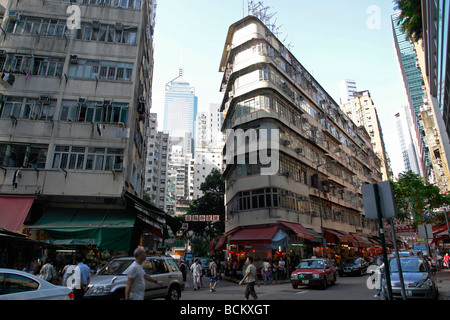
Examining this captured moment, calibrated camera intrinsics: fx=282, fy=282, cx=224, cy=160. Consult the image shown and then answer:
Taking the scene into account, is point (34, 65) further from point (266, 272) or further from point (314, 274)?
point (314, 274)

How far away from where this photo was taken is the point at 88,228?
1441 cm

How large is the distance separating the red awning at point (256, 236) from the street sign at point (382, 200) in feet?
54.5

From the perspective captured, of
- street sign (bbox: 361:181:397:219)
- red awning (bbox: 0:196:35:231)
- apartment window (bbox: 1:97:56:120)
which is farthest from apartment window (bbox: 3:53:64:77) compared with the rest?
street sign (bbox: 361:181:397:219)

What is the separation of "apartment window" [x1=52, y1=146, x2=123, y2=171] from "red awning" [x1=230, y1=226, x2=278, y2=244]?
39.8ft

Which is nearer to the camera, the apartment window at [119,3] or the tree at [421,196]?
the apartment window at [119,3]

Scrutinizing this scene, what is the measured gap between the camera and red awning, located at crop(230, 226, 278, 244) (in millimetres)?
22859

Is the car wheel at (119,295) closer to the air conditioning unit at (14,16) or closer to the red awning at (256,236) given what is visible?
the red awning at (256,236)

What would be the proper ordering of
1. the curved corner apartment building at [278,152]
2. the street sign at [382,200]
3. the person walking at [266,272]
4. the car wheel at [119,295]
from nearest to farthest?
the street sign at [382,200] < the car wheel at [119,295] < the person walking at [266,272] < the curved corner apartment building at [278,152]

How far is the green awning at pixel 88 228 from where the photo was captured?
14.1 meters

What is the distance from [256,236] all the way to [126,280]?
1582 centimetres

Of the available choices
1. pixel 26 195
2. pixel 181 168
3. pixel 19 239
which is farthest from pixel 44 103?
pixel 181 168

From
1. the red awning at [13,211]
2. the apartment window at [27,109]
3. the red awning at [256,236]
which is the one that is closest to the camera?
the red awning at [13,211]

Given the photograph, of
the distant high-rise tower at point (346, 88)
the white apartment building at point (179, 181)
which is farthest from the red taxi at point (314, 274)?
the distant high-rise tower at point (346, 88)

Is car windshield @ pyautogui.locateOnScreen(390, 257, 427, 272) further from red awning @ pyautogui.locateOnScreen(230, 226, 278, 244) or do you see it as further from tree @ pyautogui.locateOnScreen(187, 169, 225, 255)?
tree @ pyautogui.locateOnScreen(187, 169, 225, 255)
